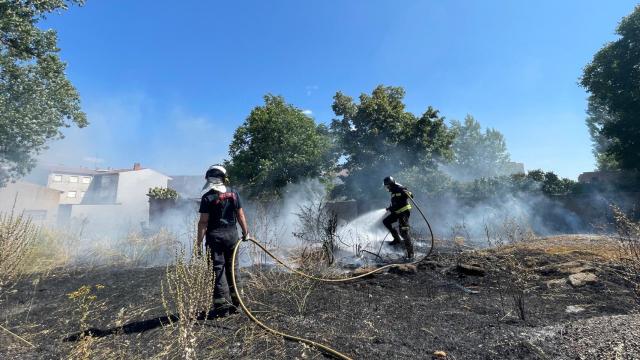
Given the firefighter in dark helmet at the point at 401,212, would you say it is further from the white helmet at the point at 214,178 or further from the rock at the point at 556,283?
the white helmet at the point at 214,178

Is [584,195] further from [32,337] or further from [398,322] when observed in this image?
[32,337]

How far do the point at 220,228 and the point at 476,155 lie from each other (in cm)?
4873

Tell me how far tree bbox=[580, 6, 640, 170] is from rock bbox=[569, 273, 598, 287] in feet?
54.7

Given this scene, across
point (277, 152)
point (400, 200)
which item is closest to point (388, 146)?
point (277, 152)

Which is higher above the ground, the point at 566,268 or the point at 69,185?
the point at 69,185

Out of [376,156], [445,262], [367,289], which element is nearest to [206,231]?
[367,289]

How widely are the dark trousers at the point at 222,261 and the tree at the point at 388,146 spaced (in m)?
13.5

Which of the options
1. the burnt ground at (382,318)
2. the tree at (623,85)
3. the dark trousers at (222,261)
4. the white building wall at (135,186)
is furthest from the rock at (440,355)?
the white building wall at (135,186)

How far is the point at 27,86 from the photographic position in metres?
13.0

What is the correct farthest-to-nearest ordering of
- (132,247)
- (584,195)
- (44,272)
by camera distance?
(584,195)
(132,247)
(44,272)

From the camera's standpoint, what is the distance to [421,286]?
479cm

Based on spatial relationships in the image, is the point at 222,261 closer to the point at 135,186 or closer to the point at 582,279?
the point at 582,279

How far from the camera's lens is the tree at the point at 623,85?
53.4 feet

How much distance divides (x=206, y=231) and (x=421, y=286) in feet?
10.5
